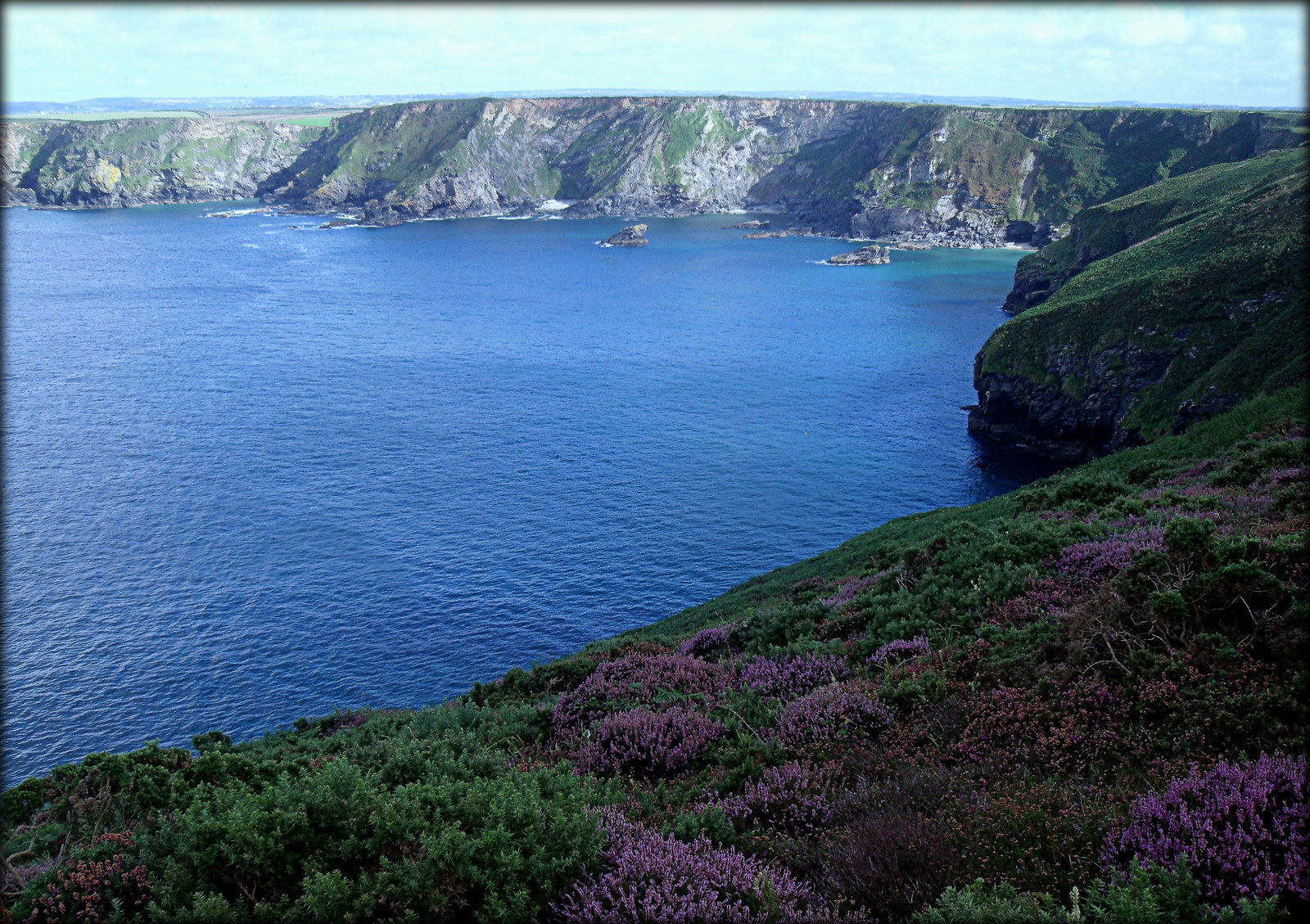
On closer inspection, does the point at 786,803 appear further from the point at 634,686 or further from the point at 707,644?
the point at 707,644

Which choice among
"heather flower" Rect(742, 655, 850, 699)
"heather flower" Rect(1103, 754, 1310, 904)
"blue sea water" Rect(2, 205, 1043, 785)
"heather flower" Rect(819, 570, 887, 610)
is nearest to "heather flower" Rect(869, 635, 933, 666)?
"heather flower" Rect(742, 655, 850, 699)

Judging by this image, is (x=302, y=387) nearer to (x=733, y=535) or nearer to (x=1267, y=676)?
(x=733, y=535)

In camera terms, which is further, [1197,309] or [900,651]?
[1197,309]

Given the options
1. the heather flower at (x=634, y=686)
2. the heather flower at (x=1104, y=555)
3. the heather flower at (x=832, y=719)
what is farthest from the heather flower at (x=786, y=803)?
the heather flower at (x=1104, y=555)

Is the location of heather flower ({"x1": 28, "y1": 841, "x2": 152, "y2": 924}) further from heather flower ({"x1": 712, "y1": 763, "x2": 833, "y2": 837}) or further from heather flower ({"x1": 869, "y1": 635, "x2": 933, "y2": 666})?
heather flower ({"x1": 869, "y1": 635, "x2": 933, "y2": 666})

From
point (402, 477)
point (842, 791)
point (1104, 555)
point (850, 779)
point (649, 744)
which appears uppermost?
point (1104, 555)

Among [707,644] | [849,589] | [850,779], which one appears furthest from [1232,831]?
[849,589]

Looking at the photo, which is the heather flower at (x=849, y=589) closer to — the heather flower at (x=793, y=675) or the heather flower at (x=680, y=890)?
the heather flower at (x=793, y=675)

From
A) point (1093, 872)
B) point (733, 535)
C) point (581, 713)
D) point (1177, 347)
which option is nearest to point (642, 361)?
point (733, 535)
